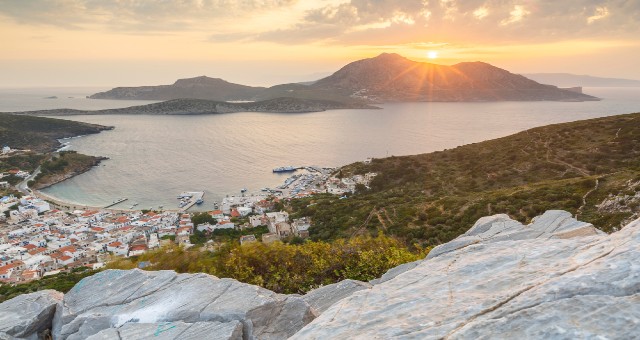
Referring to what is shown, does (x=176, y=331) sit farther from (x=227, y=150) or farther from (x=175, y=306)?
(x=227, y=150)

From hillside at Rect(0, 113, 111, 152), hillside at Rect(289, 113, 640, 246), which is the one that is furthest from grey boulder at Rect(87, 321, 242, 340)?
hillside at Rect(0, 113, 111, 152)

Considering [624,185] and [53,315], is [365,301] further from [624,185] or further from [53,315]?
[624,185]

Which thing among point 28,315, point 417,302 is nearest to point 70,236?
point 28,315

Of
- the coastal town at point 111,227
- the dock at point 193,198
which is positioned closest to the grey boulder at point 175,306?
the coastal town at point 111,227

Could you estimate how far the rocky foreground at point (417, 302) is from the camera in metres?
4.15

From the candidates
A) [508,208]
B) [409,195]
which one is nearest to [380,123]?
[409,195]

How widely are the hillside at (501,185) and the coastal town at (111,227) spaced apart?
18.8 ft

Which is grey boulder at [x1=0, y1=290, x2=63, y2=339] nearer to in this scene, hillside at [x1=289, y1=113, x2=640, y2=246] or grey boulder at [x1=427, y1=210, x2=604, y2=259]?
grey boulder at [x1=427, y1=210, x2=604, y2=259]

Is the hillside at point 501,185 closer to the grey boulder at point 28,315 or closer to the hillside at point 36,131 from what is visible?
the grey boulder at point 28,315

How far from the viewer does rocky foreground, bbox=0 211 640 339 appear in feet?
13.6

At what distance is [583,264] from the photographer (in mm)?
4949

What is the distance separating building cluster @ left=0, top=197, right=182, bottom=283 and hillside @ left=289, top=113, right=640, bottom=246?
22651mm

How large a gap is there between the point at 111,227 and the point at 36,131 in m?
119

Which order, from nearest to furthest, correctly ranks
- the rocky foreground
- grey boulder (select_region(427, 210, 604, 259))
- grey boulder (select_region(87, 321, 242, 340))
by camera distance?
the rocky foreground
grey boulder (select_region(87, 321, 242, 340))
grey boulder (select_region(427, 210, 604, 259))
